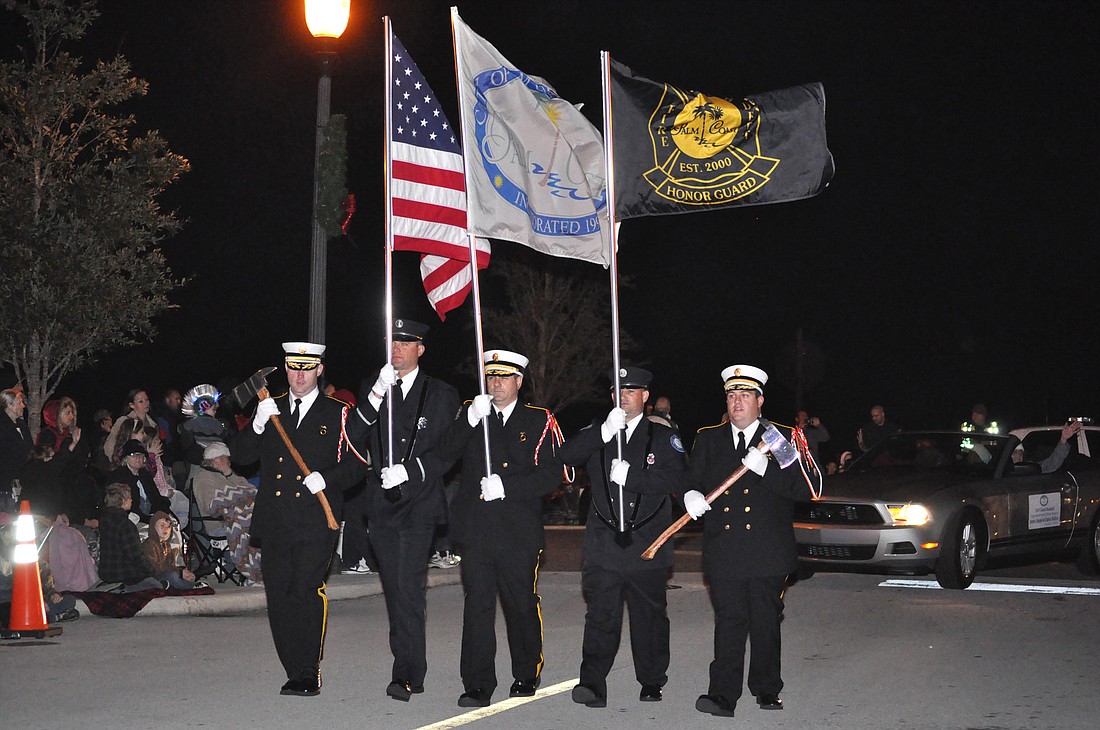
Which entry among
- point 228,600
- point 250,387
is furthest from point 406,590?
point 228,600

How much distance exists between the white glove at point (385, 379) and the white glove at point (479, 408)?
484mm

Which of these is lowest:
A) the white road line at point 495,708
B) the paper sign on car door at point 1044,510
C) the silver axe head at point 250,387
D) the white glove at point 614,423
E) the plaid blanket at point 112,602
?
the white road line at point 495,708

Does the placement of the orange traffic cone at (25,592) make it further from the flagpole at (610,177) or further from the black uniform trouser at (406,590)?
the flagpole at (610,177)

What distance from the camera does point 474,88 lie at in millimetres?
9047

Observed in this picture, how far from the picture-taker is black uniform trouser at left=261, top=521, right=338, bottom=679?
817cm

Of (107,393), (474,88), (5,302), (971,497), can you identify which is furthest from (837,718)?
(107,393)

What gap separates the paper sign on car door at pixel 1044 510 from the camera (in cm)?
1414

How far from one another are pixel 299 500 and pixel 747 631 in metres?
2.71

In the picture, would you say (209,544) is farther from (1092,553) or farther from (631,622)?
(1092,553)

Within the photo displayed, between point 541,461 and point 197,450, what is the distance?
6556 mm

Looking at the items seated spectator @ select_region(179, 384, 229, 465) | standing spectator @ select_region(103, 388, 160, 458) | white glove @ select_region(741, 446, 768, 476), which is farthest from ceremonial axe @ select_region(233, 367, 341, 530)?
standing spectator @ select_region(103, 388, 160, 458)

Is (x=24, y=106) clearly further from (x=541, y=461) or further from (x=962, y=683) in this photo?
(x=962, y=683)

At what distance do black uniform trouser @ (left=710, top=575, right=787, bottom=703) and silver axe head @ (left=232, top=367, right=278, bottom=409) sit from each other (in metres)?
3.03

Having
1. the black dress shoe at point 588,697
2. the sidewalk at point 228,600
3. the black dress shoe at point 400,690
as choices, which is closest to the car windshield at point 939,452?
the sidewalk at point 228,600
